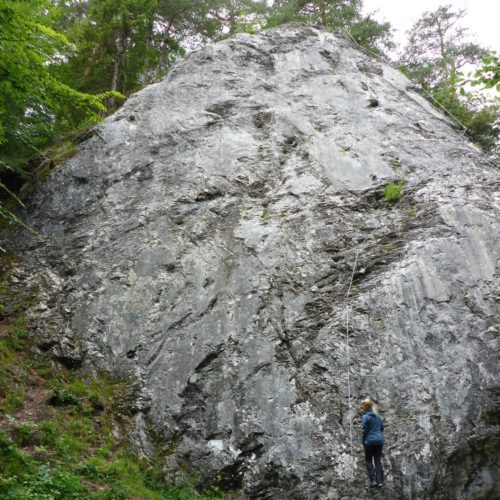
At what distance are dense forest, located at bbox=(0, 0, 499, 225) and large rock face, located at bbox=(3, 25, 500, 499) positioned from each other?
1935 millimetres

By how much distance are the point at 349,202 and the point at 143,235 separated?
5295 millimetres

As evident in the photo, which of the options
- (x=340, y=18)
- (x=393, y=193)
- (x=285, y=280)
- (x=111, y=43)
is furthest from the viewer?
(x=340, y=18)

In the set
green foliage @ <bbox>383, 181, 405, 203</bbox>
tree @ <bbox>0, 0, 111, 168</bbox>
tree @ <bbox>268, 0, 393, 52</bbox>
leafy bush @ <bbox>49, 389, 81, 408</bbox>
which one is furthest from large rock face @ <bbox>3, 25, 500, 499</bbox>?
tree @ <bbox>268, 0, 393, 52</bbox>

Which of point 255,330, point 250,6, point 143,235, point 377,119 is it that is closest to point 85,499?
point 255,330

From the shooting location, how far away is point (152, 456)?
26.3 ft

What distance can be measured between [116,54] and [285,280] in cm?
1232

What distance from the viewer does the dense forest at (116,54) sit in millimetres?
7758

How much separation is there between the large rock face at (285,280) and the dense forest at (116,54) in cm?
194

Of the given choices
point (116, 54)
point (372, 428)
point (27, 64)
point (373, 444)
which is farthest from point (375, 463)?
point (116, 54)

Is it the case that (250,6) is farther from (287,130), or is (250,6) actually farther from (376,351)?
(376,351)

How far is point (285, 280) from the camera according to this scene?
9.85 m

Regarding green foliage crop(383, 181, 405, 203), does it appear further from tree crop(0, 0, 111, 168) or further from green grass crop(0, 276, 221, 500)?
green grass crop(0, 276, 221, 500)

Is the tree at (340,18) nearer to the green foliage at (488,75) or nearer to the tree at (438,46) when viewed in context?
the tree at (438,46)

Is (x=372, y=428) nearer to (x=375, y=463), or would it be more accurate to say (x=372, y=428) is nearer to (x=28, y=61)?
(x=375, y=463)
